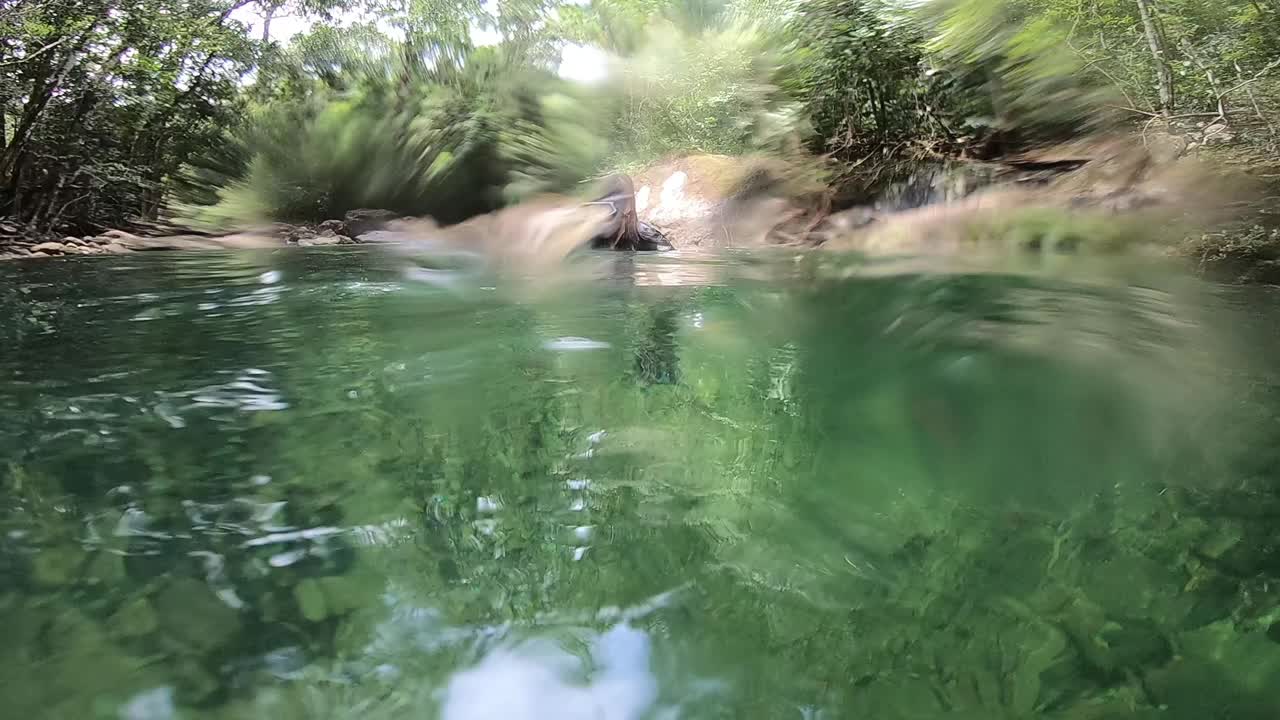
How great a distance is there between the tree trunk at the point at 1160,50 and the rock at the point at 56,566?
624 cm

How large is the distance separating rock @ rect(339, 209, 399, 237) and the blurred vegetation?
0.20 m

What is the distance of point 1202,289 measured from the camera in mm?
3748

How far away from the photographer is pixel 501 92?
8.80 m

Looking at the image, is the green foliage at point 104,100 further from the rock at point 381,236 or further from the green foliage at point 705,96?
the green foliage at point 705,96

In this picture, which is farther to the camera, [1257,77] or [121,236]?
[121,236]

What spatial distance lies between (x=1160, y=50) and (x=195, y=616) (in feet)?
21.2

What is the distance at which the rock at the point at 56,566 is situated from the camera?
915 mm

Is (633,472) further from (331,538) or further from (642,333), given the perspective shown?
(642,333)

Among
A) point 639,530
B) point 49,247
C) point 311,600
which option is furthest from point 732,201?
point 311,600

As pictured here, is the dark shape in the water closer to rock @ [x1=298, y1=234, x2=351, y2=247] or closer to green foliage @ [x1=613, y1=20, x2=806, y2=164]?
green foliage @ [x1=613, y1=20, x2=806, y2=164]

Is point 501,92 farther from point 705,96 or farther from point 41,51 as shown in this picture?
point 41,51

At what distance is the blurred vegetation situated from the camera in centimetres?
603

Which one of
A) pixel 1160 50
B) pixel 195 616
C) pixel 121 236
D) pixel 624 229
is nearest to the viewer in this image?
pixel 195 616

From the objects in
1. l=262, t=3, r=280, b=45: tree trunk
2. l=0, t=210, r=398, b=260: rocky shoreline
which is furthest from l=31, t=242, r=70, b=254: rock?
l=262, t=3, r=280, b=45: tree trunk
